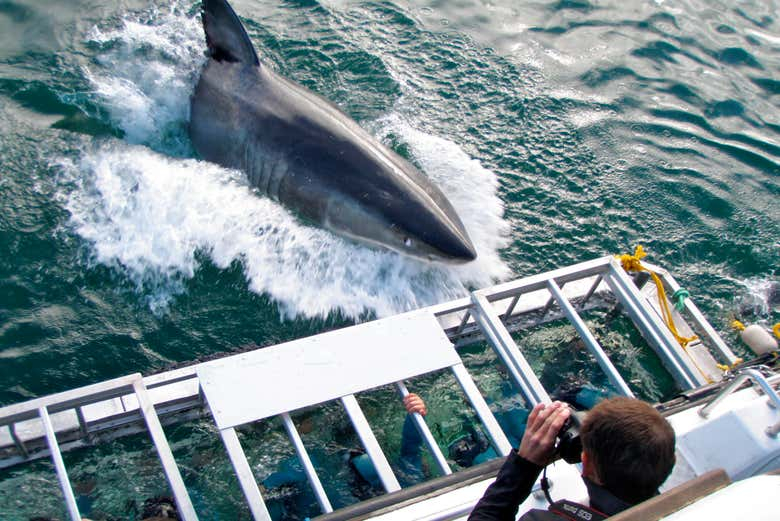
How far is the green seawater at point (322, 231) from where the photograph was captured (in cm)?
471

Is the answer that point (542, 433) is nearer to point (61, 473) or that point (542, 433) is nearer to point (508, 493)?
point (508, 493)

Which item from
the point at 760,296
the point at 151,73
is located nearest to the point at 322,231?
the point at 151,73

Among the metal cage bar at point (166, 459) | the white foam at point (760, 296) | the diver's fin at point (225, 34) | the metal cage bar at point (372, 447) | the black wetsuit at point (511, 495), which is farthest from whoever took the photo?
the white foam at point (760, 296)

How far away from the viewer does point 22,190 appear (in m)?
5.53

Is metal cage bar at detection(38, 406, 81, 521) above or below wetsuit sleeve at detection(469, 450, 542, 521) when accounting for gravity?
above

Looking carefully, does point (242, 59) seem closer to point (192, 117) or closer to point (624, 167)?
point (192, 117)

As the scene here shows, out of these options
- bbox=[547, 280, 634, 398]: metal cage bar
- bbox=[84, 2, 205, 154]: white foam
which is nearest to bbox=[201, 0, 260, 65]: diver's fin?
bbox=[84, 2, 205, 154]: white foam

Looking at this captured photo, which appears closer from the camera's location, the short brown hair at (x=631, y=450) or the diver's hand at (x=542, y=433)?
the short brown hair at (x=631, y=450)

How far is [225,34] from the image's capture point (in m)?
5.59

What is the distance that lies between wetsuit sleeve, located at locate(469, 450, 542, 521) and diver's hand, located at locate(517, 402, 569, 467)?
0.10 ft

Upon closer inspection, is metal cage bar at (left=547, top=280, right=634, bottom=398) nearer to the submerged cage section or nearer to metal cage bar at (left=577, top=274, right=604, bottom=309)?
the submerged cage section

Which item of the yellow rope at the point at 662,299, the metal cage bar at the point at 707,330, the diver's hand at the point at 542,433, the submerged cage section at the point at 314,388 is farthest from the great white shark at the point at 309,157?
the diver's hand at the point at 542,433

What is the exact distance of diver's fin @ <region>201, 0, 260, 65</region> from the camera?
550 cm

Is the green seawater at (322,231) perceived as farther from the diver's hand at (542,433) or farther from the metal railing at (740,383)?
the diver's hand at (542,433)
